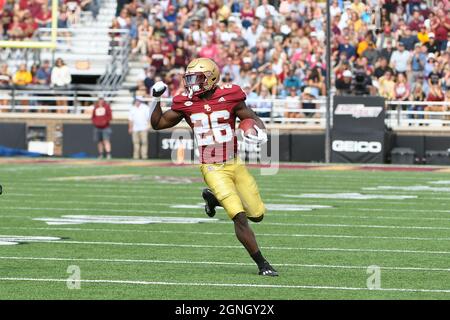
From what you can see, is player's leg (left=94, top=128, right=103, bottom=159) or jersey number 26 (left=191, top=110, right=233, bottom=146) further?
player's leg (left=94, top=128, right=103, bottom=159)

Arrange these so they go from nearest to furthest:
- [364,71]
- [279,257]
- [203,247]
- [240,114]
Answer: [240,114] < [279,257] < [203,247] < [364,71]

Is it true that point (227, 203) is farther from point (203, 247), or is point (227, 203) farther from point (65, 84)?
point (65, 84)

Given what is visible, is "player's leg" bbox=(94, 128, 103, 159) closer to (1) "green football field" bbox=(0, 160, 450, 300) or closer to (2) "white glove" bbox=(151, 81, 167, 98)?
(1) "green football field" bbox=(0, 160, 450, 300)

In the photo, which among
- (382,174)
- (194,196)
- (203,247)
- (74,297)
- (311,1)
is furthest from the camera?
(311,1)

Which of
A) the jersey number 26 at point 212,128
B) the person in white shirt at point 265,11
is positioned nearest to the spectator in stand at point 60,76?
the person in white shirt at point 265,11

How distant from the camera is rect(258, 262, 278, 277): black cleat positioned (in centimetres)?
1015

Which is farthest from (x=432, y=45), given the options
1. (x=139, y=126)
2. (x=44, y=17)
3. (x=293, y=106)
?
(x=44, y=17)

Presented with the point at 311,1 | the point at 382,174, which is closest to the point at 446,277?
the point at 382,174

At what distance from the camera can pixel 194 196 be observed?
59.5 feet

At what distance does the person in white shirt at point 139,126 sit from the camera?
27297 millimetres

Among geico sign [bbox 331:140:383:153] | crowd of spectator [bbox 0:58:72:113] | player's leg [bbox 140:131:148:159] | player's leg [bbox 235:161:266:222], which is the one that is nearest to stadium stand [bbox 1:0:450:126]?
crowd of spectator [bbox 0:58:72:113]

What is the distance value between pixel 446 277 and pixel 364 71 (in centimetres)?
1707

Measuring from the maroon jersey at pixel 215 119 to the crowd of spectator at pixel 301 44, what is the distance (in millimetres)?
15793
